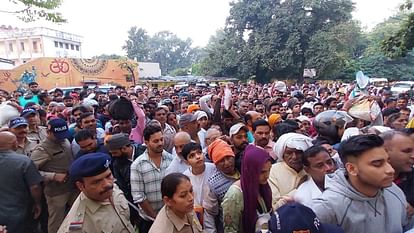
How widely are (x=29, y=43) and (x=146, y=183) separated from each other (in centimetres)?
5469

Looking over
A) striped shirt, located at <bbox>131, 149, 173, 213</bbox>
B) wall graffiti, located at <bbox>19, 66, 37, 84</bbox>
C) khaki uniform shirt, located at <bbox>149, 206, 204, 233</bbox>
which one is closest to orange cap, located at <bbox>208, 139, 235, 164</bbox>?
striped shirt, located at <bbox>131, 149, 173, 213</bbox>

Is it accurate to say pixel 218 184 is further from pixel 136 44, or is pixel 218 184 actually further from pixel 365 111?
pixel 136 44

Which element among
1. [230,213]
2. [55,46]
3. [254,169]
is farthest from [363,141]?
[55,46]

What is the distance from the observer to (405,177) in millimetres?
2531

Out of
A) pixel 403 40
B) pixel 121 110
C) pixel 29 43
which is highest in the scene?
pixel 29 43

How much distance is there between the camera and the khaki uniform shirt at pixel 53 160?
3810mm

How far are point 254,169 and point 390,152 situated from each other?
97cm

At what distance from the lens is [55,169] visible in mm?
3893

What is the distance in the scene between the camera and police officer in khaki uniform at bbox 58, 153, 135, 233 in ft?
7.54

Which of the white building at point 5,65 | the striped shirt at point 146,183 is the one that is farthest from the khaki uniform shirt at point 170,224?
the white building at point 5,65

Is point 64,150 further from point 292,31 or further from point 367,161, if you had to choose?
point 292,31

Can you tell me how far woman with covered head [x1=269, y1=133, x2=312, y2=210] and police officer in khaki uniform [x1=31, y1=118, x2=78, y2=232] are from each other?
7.61 feet

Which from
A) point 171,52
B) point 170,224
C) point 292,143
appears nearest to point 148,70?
point 171,52

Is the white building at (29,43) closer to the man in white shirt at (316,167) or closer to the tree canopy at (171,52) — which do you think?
the tree canopy at (171,52)
